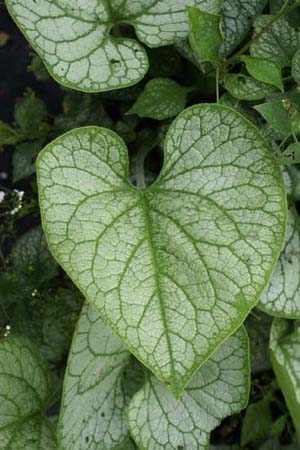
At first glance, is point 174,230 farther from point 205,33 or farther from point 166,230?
point 205,33

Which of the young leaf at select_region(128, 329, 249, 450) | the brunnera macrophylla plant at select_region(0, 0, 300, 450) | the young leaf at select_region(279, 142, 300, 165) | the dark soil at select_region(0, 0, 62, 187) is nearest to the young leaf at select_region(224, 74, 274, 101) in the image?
the brunnera macrophylla plant at select_region(0, 0, 300, 450)

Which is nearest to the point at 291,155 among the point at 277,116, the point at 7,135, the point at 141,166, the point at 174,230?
the point at 277,116

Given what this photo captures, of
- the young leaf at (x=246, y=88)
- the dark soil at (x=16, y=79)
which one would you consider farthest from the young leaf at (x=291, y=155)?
the dark soil at (x=16, y=79)

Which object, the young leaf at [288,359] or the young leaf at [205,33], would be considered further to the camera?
the young leaf at [288,359]

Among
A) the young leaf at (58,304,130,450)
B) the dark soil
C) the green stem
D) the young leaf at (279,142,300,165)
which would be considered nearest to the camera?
the young leaf at (279,142,300,165)

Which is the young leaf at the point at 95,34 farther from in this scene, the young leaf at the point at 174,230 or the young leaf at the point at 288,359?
the young leaf at the point at 288,359

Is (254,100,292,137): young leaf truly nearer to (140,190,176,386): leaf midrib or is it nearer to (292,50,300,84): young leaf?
(292,50,300,84): young leaf

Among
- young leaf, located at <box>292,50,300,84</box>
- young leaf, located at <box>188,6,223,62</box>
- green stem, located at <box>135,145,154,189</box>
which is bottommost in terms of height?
green stem, located at <box>135,145,154,189</box>
